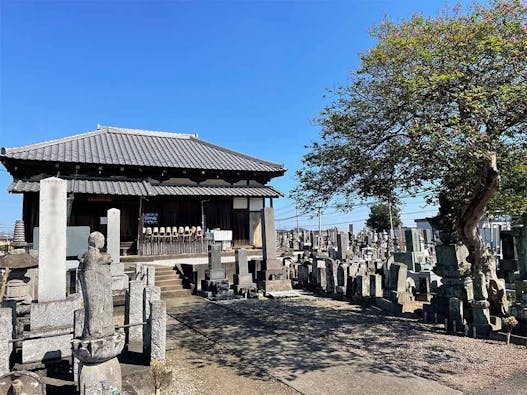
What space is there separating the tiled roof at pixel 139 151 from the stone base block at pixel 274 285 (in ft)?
27.0

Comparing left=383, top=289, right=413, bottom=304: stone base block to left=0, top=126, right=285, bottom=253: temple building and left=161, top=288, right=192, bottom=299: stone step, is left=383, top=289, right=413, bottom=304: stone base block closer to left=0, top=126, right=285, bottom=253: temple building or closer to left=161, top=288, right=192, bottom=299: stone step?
left=161, top=288, right=192, bottom=299: stone step

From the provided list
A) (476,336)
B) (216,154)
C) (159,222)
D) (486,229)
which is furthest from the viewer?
(486,229)

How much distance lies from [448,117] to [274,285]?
7836 millimetres

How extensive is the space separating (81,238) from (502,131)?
11.3 m

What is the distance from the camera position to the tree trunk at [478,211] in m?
5.76

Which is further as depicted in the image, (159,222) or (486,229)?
(486,229)

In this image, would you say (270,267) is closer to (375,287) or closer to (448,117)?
(375,287)

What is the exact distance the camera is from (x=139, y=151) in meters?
18.8

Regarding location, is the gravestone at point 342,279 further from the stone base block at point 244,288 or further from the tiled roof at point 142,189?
the tiled roof at point 142,189

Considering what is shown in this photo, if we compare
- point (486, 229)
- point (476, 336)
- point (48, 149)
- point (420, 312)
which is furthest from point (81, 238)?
point (486, 229)

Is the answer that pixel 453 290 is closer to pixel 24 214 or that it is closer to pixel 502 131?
pixel 502 131

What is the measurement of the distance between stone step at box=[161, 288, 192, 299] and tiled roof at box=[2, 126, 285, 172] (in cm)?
743

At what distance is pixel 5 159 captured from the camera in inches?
571

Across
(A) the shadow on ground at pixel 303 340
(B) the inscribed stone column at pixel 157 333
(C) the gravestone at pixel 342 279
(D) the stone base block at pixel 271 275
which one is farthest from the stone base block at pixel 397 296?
(B) the inscribed stone column at pixel 157 333
